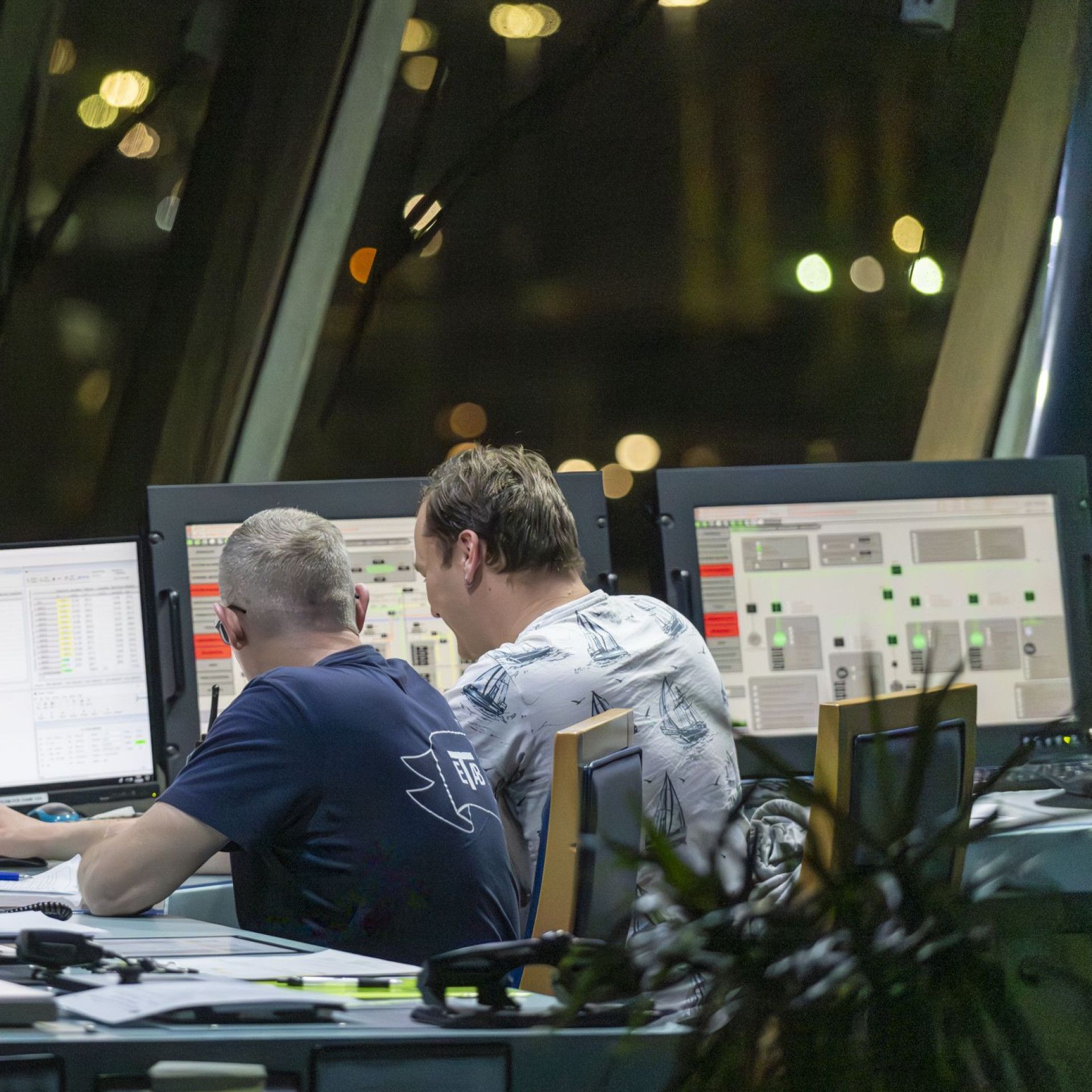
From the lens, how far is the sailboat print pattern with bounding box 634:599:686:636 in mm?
1985

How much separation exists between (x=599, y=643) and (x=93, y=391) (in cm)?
187

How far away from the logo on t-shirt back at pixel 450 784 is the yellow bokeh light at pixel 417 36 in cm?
222

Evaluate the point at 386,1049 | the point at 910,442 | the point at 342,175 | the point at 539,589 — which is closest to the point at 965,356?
the point at 910,442

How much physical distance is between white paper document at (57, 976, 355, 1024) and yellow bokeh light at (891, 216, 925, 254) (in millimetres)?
3085

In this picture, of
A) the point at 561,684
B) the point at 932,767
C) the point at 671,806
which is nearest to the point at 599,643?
the point at 561,684

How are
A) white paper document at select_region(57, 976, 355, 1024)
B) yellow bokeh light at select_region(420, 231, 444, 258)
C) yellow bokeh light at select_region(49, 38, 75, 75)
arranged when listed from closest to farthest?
white paper document at select_region(57, 976, 355, 1024) < yellow bokeh light at select_region(49, 38, 75, 75) < yellow bokeh light at select_region(420, 231, 444, 258)

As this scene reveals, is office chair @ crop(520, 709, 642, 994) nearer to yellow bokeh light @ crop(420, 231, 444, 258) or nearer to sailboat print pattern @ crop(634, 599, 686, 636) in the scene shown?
sailboat print pattern @ crop(634, 599, 686, 636)

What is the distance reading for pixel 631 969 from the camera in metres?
0.68

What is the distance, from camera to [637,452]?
362cm

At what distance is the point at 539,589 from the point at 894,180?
78.9 inches

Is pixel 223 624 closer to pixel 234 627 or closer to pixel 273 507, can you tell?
pixel 234 627

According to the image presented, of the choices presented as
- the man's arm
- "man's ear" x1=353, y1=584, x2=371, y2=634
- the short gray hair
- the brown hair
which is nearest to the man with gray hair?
the man's arm

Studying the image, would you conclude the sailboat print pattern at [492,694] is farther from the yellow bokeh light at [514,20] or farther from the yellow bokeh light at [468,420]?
the yellow bokeh light at [514,20]

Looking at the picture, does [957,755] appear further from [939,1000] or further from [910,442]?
[910,442]
